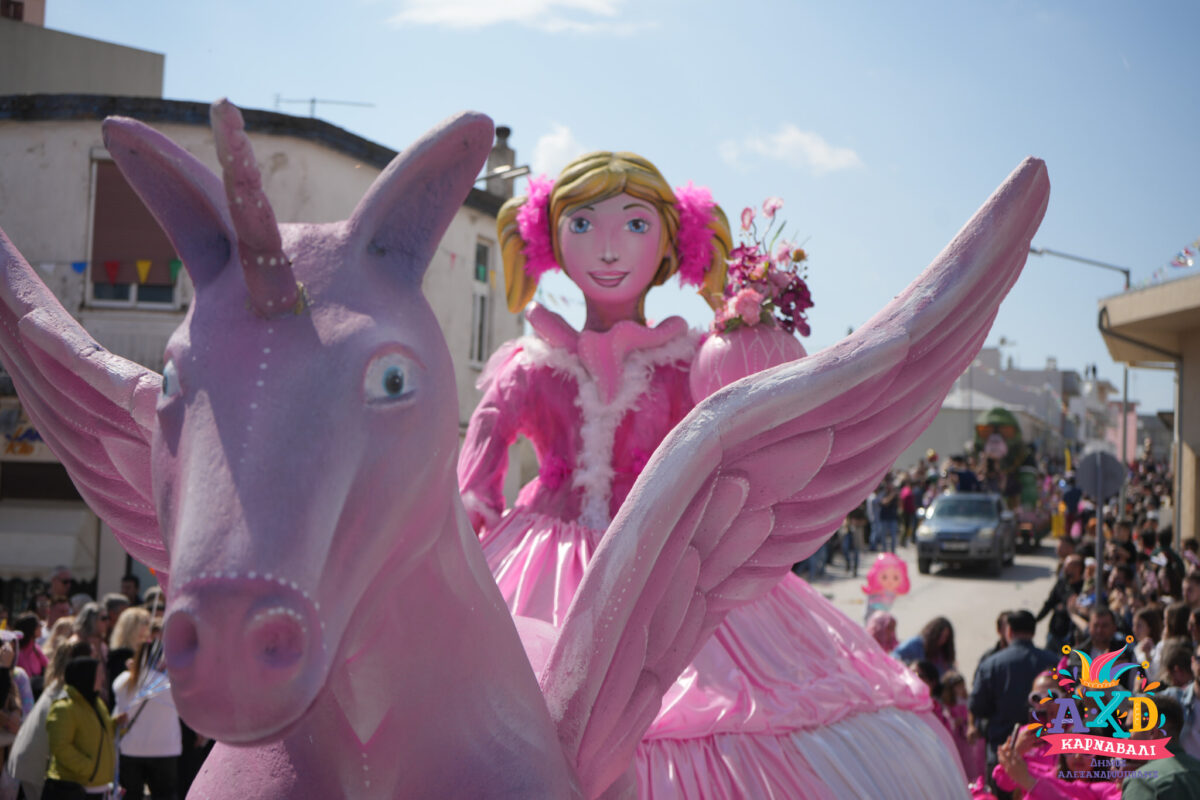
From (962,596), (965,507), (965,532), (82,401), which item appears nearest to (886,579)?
(82,401)

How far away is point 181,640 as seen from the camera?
1.21 metres

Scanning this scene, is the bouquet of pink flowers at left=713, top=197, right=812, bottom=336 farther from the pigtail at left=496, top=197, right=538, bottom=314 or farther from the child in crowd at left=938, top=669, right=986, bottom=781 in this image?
the child in crowd at left=938, top=669, right=986, bottom=781

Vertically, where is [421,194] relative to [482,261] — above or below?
below

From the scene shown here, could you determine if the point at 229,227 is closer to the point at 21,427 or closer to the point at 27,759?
the point at 27,759

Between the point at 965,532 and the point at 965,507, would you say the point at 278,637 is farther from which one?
the point at 965,507

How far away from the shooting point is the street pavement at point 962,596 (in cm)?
1210

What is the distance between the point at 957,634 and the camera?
12188 millimetres

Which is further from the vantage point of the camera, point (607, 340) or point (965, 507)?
point (965, 507)

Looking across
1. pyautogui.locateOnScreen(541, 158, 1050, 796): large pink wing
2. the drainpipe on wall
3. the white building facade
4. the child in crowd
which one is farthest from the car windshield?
pyautogui.locateOnScreen(541, 158, 1050, 796): large pink wing

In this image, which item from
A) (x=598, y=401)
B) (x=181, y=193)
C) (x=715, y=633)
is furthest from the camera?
(x=598, y=401)

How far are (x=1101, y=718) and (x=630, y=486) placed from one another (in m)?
1.83

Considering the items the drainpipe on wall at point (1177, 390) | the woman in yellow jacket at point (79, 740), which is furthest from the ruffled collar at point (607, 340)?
the drainpipe on wall at point (1177, 390)

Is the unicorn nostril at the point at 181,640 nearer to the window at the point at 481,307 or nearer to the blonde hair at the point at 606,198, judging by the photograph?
the blonde hair at the point at 606,198

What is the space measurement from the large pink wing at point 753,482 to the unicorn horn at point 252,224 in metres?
0.75
